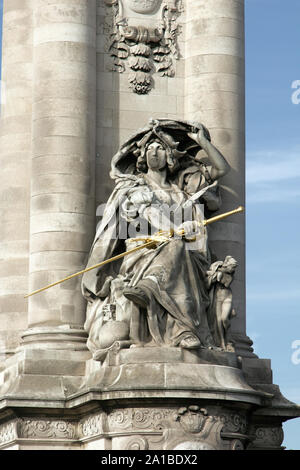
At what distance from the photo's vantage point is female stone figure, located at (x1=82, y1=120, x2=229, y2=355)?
89.5ft

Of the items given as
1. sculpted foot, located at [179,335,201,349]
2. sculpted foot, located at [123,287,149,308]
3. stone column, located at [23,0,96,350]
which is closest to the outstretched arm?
stone column, located at [23,0,96,350]

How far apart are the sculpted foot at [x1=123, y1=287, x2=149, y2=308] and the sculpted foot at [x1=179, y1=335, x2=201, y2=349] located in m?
0.96

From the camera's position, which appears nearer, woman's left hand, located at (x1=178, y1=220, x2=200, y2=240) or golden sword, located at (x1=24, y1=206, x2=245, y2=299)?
golden sword, located at (x1=24, y1=206, x2=245, y2=299)

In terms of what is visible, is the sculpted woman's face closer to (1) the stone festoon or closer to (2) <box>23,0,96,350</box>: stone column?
(1) the stone festoon

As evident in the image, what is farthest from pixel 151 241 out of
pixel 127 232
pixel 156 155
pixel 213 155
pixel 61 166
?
pixel 61 166

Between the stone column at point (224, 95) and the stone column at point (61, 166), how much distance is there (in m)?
2.15

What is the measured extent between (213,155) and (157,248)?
8.20ft

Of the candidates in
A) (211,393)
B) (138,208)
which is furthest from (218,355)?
(138,208)

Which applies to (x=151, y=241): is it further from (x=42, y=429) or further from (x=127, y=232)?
(x=42, y=429)

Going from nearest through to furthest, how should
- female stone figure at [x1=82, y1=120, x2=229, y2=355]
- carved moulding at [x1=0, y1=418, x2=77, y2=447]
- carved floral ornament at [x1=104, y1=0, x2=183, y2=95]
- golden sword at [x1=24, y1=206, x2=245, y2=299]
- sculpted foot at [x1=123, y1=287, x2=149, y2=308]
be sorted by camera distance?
sculpted foot at [x1=123, y1=287, x2=149, y2=308], female stone figure at [x1=82, y1=120, x2=229, y2=355], carved moulding at [x1=0, y1=418, x2=77, y2=447], golden sword at [x1=24, y1=206, x2=245, y2=299], carved floral ornament at [x1=104, y1=0, x2=183, y2=95]

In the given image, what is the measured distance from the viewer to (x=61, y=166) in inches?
1168

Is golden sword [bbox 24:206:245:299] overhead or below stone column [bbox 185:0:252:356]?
below

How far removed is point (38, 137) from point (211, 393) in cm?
675
